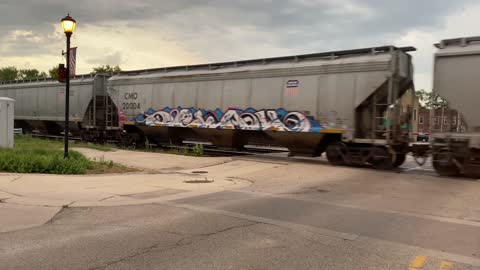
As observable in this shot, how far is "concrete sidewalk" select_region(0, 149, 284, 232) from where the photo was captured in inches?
295

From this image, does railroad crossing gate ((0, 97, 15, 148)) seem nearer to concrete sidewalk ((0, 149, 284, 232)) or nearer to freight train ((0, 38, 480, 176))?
concrete sidewalk ((0, 149, 284, 232))

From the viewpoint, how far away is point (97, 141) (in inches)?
989

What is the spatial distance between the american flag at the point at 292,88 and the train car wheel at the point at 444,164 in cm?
528

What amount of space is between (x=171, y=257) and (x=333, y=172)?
361 inches

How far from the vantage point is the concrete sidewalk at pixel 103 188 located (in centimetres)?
Answer: 748

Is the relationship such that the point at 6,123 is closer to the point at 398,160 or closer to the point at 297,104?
the point at 297,104

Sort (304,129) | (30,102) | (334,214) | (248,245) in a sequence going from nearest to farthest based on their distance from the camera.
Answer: (248,245) → (334,214) → (304,129) → (30,102)

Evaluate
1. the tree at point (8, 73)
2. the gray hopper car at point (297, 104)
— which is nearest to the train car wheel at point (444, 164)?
the gray hopper car at point (297, 104)

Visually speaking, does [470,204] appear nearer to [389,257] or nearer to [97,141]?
[389,257]

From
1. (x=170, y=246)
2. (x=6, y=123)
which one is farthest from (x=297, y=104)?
(x=170, y=246)

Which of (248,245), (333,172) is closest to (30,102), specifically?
(333,172)

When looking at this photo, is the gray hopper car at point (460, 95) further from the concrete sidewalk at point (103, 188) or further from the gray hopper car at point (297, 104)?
the concrete sidewalk at point (103, 188)

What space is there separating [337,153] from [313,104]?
1.94 m

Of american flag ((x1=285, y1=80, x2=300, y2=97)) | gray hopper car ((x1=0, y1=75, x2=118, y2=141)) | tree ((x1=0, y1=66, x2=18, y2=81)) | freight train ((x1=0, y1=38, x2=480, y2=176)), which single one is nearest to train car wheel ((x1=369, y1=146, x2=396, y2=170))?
freight train ((x1=0, y1=38, x2=480, y2=176))
